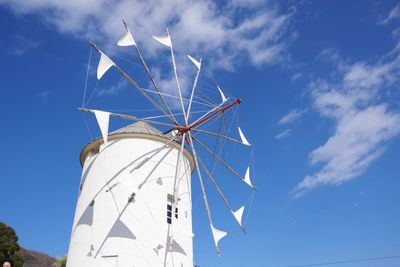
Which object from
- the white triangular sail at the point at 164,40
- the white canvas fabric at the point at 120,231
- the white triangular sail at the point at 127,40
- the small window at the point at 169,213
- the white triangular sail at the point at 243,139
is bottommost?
the white canvas fabric at the point at 120,231

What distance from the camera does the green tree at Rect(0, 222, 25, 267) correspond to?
26.0 meters

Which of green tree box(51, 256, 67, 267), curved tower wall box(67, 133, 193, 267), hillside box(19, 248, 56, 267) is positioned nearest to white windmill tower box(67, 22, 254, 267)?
curved tower wall box(67, 133, 193, 267)

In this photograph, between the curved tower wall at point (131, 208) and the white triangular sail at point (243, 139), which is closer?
the curved tower wall at point (131, 208)

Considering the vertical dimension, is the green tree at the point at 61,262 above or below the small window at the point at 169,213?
above

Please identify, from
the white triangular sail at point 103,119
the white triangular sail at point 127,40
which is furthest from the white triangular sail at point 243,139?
the white triangular sail at point 103,119

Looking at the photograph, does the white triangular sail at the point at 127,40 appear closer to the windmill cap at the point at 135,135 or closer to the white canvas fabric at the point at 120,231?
the windmill cap at the point at 135,135

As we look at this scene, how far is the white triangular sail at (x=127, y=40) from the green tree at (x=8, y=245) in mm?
18975

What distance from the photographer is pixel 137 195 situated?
1510 centimetres

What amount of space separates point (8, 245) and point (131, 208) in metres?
16.9

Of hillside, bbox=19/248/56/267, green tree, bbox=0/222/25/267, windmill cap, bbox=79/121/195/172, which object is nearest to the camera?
windmill cap, bbox=79/121/195/172

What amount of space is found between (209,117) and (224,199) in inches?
163

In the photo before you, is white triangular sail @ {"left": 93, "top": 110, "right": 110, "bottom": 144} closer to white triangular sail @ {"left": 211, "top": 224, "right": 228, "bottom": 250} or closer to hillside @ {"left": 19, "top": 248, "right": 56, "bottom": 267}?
white triangular sail @ {"left": 211, "top": 224, "right": 228, "bottom": 250}

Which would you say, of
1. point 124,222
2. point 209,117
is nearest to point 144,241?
point 124,222

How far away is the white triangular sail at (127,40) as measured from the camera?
16.2m
